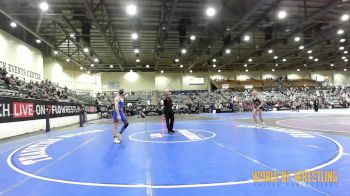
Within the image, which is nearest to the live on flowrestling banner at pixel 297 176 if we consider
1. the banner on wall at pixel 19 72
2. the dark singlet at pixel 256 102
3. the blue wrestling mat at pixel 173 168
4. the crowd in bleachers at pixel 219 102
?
the blue wrestling mat at pixel 173 168

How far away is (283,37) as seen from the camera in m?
28.9

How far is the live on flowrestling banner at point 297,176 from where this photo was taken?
4.38 metres

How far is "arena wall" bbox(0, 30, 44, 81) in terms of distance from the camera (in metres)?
25.1

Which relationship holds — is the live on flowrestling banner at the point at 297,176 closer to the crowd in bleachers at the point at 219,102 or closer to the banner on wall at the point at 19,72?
the banner on wall at the point at 19,72

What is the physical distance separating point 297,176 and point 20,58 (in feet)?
96.6

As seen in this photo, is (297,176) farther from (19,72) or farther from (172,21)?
(19,72)

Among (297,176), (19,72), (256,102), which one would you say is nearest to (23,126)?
(256,102)

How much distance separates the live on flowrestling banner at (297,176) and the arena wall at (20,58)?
25560 mm

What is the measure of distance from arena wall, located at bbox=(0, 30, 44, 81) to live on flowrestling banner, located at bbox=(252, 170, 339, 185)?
25.6m

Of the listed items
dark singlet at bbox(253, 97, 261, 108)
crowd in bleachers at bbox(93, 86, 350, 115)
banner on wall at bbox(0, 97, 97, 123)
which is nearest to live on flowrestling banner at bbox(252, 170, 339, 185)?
dark singlet at bbox(253, 97, 261, 108)

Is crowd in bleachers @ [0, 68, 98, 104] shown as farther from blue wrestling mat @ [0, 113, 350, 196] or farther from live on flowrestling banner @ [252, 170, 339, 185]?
live on flowrestling banner @ [252, 170, 339, 185]

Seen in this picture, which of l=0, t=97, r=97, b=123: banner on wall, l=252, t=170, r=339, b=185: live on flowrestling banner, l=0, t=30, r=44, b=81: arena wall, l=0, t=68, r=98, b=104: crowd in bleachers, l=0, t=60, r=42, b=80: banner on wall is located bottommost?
l=252, t=170, r=339, b=185: live on flowrestling banner

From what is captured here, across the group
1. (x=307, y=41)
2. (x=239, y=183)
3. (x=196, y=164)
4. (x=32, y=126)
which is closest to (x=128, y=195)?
(x=239, y=183)

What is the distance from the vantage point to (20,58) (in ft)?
91.2
